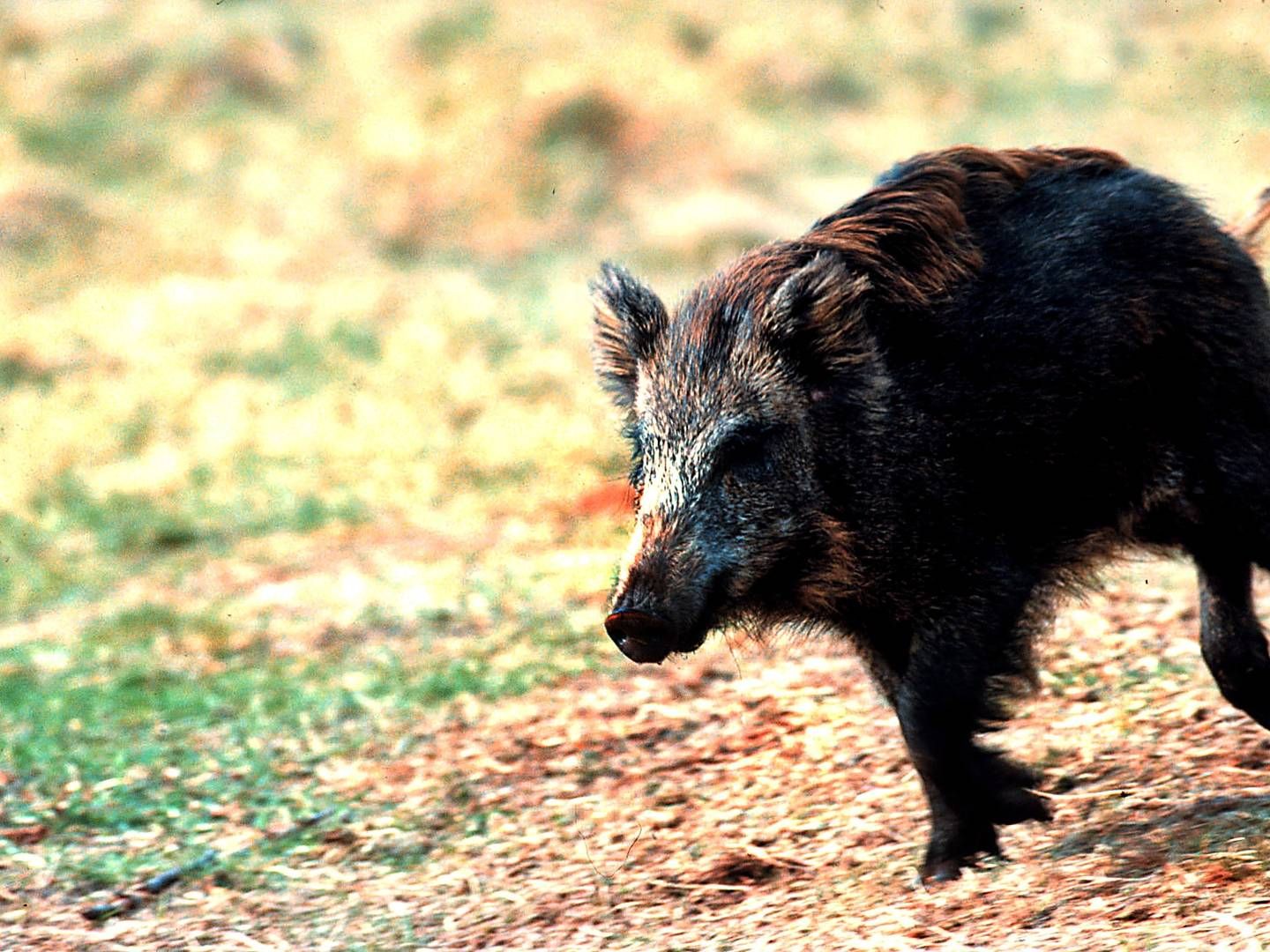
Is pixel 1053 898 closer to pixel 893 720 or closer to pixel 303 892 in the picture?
pixel 893 720

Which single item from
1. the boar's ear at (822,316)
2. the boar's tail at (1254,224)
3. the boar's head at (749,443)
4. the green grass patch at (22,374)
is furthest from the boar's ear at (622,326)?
the green grass patch at (22,374)

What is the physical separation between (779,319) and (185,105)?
1651 centimetres

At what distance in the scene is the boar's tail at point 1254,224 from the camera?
5098mm

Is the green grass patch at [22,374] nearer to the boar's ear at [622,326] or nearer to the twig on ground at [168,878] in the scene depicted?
the twig on ground at [168,878]

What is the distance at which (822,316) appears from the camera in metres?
4.38

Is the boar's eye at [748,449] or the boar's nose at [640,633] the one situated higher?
the boar's eye at [748,449]

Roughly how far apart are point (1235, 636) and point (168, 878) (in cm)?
323

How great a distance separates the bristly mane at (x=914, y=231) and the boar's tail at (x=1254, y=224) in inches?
18.7

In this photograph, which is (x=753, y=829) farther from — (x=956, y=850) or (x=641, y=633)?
(x=641, y=633)

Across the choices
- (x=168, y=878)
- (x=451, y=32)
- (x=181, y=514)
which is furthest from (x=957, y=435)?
(x=451, y=32)

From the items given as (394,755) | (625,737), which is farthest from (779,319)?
(394,755)

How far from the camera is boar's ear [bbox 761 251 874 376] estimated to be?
14.4ft

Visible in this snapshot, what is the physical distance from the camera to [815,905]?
450 cm

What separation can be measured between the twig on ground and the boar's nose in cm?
200
